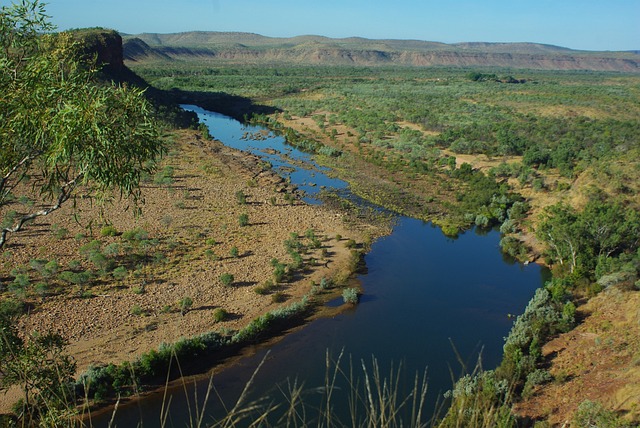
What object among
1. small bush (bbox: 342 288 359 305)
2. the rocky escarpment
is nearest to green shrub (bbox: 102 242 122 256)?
small bush (bbox: 342 288 359 305)

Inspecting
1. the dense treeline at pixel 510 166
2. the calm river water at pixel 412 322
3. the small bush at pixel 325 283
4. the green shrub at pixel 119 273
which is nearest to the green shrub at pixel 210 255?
the green shrub at pixel 119 273

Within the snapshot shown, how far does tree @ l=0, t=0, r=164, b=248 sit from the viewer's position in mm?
5344

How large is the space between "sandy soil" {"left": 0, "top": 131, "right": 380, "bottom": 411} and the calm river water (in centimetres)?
199

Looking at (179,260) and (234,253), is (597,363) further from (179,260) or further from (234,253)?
(179,260)

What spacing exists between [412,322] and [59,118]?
15731mm

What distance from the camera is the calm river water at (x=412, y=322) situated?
14852 mm

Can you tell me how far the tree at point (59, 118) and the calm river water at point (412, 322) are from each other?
6.45 metres

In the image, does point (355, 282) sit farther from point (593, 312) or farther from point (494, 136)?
point (494, 136)

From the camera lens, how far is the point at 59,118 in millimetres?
5348

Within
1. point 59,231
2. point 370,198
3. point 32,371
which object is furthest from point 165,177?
point 32,371

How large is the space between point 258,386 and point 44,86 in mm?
11280

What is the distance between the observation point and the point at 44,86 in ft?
18.7

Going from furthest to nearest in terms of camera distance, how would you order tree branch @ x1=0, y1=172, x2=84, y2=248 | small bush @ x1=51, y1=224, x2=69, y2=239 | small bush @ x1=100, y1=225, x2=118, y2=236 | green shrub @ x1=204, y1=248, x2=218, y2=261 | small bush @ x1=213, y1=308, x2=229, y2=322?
small bush @ x1=100, y1=225, x2=118, y2=236
small bush @ x1=51, y1=224, x2=69, y2=239
green shrub @ x1=204, y1=248, x2=218, y2=261
small bush @ x1=213, y1=308, x2=229, y2=322
tree branch @ x1=0, y1=172, x2=84, y2=248

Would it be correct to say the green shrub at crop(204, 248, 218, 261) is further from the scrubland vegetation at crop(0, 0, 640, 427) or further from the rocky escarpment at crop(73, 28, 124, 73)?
A: the rocky escarpment at crop(73, 28, 124, 73)
